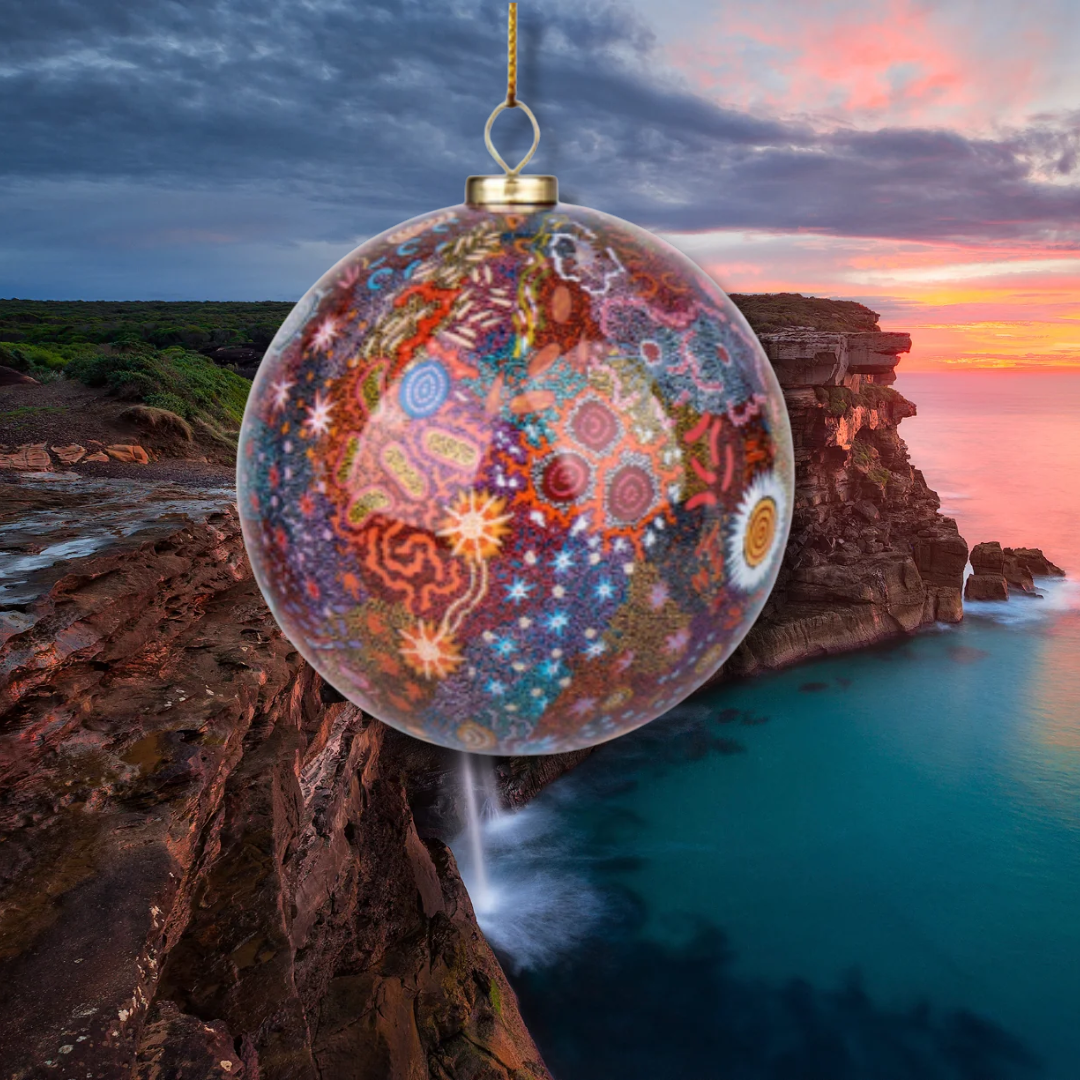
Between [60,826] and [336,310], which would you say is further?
[60,826]

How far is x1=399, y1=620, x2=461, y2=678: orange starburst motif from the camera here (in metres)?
1.63

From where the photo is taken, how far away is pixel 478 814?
1792 centimetres

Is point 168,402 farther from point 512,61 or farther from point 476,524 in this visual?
point 476,524

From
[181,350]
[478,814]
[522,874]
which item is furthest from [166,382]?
[522,874]

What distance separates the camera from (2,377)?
1928 centimetres

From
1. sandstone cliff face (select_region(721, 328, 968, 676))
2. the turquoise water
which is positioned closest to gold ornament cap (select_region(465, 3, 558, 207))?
the turquoise water

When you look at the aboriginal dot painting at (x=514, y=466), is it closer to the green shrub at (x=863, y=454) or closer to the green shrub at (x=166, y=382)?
the green shrub at (x=166, y=382)

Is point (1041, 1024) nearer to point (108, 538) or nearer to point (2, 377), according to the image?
point (108, 538)

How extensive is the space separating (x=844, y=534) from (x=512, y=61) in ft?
101

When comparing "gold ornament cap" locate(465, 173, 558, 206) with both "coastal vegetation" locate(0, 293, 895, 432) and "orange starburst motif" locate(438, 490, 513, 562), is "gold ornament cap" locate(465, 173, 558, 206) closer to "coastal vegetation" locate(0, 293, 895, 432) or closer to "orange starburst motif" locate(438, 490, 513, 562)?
"orange starburst motif" locate(438, 490, 513, 562)

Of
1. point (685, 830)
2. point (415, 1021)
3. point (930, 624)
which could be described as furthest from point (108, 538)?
point (930, 624)

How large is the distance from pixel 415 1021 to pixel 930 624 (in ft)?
91.4

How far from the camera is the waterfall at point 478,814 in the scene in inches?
622

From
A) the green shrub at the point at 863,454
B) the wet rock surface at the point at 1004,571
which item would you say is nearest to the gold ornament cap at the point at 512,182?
the green shrub at the point at 863,454
